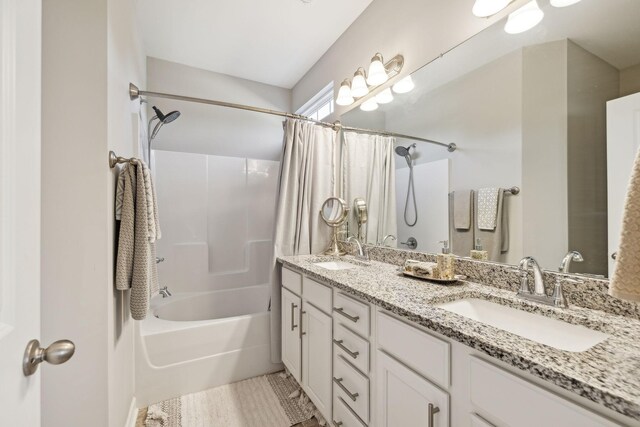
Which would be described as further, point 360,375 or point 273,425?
point 273,425

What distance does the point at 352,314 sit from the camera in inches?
46.2

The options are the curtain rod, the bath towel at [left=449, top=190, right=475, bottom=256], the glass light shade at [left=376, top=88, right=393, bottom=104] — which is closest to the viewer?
the bath towel at [left=449, top=190, right=475, bottom=256]

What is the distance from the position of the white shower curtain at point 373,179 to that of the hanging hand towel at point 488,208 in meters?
0.56

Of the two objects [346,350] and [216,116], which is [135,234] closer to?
[346,350]

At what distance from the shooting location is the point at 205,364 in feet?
6.07

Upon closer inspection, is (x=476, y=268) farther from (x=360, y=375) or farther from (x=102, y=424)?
(x=102, y=424)

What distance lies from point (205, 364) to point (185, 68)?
8.70 feet

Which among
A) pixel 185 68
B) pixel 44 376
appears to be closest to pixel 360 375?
pixel 44 376

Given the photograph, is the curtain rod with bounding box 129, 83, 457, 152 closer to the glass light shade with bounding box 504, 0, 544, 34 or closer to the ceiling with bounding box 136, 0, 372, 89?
the glass light shade with bounding box 504, 0, 544, 34

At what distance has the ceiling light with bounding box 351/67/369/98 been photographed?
1.90 metres

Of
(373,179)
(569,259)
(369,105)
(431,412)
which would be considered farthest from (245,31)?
(431,412)

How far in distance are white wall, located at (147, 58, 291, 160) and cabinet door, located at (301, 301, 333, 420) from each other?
200 centimetres

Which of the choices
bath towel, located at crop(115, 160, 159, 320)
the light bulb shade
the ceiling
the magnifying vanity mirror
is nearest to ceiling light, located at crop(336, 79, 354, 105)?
the ceiling

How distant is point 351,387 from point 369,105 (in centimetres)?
176
